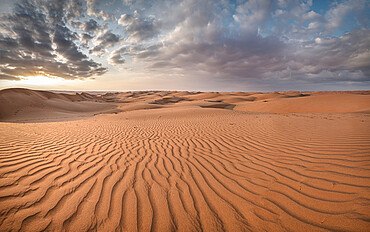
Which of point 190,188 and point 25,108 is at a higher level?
point 25,108

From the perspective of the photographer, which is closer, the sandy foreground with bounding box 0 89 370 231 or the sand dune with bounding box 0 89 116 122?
the sandy foreground with bounding box 0 89 370 231

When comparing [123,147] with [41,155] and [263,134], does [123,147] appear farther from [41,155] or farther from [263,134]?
[263,134]

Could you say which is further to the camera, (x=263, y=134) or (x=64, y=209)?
(x=263, y=134)

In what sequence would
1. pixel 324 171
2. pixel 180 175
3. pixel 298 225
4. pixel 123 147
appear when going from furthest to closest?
pixel 123 147 → pixel 180 175 → pixel 324 171 → pixel 298 225

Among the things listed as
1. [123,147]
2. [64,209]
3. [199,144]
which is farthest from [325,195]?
[123,147]

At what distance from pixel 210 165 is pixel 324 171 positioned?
212 centimetres

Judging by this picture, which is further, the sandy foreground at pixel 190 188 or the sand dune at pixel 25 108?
the sand dune at pixel 25 108

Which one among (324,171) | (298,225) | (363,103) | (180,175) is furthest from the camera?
(363,103)

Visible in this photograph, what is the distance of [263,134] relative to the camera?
572 cm

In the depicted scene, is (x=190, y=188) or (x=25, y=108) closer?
(x=190, y=188)

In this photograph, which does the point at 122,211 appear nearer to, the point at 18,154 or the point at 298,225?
the point at 298,225

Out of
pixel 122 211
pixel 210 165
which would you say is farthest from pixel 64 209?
pixel 210 165

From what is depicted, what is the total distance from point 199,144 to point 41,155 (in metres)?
4.36

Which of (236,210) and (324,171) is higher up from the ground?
(324,171)
